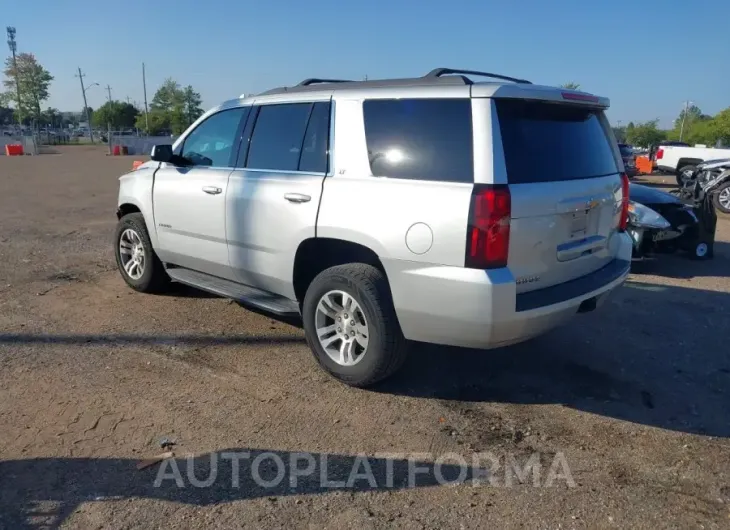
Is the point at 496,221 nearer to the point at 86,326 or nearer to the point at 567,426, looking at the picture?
the point at 567,426

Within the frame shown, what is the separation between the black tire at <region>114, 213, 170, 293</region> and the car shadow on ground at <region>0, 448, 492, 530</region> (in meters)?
2.86

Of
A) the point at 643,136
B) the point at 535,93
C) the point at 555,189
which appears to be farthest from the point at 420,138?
the point at 643,136

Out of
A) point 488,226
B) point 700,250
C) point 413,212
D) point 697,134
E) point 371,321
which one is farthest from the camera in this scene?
point 697,134

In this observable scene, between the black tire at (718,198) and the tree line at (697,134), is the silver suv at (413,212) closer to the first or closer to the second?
the black tire at (718,198)

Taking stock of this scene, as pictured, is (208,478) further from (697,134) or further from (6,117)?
(6,117)

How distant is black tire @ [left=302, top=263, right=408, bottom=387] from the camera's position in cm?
378

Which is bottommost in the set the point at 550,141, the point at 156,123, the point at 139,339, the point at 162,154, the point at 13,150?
the point at 139,339

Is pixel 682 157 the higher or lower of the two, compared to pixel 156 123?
lower

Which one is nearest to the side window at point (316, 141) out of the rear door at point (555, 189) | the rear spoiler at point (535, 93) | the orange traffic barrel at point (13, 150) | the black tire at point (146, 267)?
the rear spoiler at point (535, 93)

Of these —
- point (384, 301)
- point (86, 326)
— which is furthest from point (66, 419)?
point (384, 301)

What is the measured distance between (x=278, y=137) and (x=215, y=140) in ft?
2.89

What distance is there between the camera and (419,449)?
336cm

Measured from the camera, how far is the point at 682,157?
22766 mm

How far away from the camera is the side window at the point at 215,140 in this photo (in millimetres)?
4973
